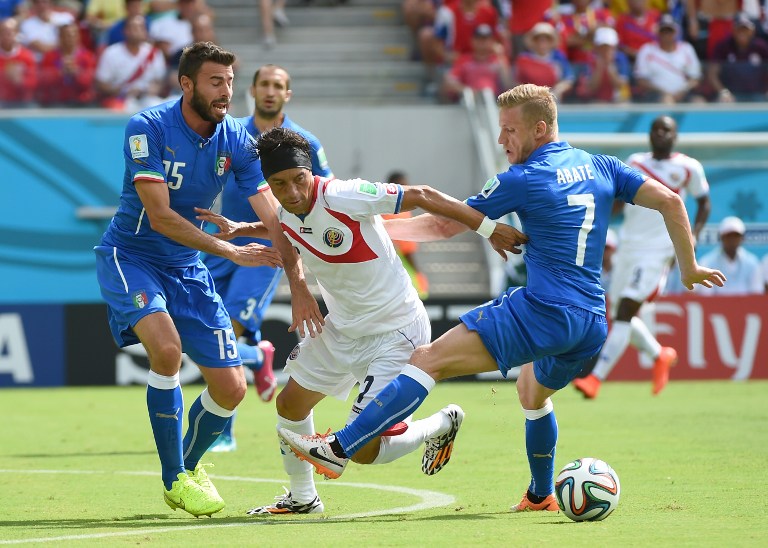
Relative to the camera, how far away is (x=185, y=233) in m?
7.18

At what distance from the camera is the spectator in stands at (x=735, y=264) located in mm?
17594

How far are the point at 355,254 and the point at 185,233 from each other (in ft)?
3.12

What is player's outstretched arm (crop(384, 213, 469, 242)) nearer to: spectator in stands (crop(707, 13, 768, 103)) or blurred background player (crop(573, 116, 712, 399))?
blurred background player (crop(573, 116, 712, 399))

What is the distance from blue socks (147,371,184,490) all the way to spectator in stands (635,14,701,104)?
13471 mm

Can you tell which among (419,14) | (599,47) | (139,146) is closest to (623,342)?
(599,47)

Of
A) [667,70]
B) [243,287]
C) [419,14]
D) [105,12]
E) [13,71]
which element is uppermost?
[105,12]

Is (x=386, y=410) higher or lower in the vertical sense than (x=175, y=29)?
higher

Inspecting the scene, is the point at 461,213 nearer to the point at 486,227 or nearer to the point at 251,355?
the point at 486,227

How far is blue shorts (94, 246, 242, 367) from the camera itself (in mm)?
7375

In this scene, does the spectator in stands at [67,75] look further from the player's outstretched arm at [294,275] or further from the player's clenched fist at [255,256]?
the player's clenched fist at [255,256]

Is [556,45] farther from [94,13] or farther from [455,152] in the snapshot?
[94,13]

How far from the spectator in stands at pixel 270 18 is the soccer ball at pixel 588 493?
1523 centimetres

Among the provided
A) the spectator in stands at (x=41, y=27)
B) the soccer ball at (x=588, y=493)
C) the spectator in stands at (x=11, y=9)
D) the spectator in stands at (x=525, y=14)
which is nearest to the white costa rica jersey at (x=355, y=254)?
the soccer ball at (x=588, y=493)

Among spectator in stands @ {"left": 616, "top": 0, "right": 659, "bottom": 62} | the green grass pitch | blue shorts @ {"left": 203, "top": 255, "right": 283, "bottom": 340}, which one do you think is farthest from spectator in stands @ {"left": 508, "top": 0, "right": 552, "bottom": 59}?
blue shorts @ {"left": 203, "top": 255, "right": 283, "bottom": 340}
